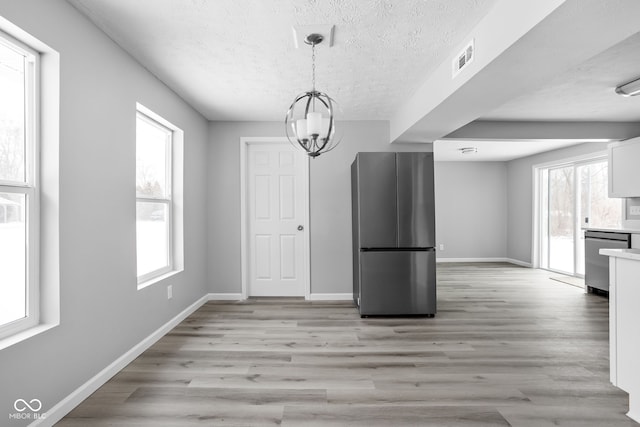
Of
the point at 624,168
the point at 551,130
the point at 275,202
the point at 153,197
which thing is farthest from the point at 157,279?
the point at 624,168

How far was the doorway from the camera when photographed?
217 inches

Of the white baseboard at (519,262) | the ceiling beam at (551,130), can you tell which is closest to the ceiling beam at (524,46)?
the ceiling beam at (551,130)

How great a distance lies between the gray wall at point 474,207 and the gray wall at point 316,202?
12.8ft

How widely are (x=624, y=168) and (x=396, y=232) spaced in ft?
11.4

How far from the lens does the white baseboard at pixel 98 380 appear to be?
6.09ft

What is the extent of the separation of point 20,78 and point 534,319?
4.78 meters

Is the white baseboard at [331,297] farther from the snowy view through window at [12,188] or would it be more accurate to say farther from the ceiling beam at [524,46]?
the snowy view through window at [12,188]

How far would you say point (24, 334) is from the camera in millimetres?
1748

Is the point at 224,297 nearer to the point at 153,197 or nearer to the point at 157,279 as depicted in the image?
the point at 157,279

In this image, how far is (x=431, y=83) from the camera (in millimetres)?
3086

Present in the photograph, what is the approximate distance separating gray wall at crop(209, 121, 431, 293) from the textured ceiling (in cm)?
88

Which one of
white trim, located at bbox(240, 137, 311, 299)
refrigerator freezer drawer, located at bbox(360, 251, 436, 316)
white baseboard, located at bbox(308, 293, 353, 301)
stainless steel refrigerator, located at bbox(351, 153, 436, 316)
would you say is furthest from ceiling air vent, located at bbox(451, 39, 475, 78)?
white baseboard, located at bbox(308, 293, 353, 301)

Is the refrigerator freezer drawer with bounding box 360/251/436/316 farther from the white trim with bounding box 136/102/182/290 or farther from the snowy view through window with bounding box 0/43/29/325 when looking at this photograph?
the snowy view through window with bounding box 0/43/29/325

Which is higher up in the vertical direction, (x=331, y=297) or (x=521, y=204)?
(x=521, y=204)
